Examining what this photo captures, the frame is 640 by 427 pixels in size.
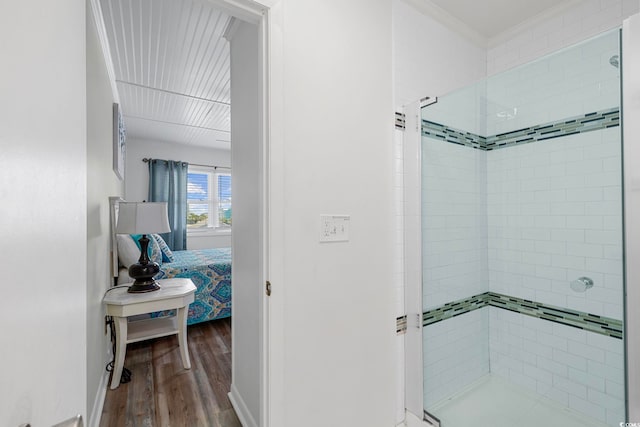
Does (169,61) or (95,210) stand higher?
(169,61)

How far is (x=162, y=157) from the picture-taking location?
5.19 m

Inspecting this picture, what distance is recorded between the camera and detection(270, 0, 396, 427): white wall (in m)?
1.25

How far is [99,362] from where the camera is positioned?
1.90 m

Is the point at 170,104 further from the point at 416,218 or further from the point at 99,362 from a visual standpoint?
the point at 416,218

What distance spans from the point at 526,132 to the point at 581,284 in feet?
3.05

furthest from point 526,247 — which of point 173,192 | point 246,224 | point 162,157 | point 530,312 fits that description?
point 162,157

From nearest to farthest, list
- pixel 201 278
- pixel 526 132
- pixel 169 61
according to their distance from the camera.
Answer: pixel 526 132 < pixel 169 61 < pixel 201 278

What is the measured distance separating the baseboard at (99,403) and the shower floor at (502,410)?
1.95 metres

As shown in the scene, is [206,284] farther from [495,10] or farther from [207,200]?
[495,10]

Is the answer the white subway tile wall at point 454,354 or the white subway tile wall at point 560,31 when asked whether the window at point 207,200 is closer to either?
the white subway tile wall at point 454,354

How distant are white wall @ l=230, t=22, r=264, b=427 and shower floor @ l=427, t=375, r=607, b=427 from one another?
108 cm

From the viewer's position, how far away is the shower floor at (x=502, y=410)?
150cm

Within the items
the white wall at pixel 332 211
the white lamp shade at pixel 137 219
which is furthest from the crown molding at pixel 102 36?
the white wall at pixel 332 211

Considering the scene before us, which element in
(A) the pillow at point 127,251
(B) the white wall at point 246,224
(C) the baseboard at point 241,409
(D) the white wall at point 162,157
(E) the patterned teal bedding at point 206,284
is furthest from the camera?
(D) the white wall at point 162,157
